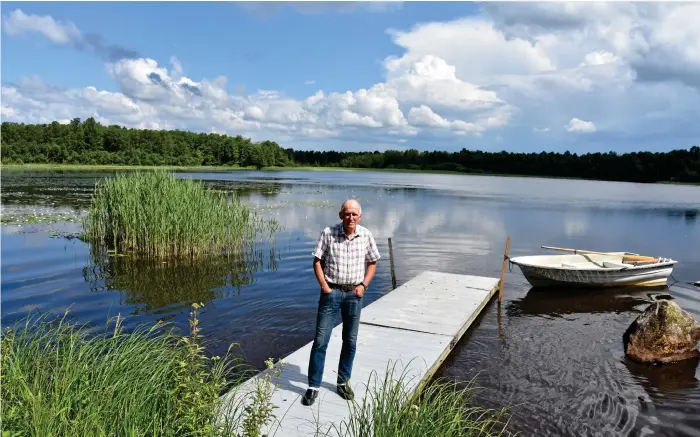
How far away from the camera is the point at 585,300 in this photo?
43.9 ft

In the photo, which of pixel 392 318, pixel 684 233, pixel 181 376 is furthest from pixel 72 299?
pixel 684 233

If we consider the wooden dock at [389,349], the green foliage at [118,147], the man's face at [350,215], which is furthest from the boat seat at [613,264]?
the green foliage at [118,147]

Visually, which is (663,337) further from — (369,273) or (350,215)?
(350,215)

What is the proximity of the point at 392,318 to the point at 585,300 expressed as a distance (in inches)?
271

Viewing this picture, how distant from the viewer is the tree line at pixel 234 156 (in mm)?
90969

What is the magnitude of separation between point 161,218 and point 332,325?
10.9 metres

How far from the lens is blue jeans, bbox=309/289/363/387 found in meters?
5.51

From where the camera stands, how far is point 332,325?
18.4 ft

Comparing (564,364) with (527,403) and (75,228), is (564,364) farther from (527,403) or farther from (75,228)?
(75,228)

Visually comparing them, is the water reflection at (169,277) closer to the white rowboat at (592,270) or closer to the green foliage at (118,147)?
the white rowboat at (592,270)

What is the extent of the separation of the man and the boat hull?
370 inches

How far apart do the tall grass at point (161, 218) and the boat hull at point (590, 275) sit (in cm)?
941

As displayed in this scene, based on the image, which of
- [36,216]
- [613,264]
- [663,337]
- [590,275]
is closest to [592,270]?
[590,275]

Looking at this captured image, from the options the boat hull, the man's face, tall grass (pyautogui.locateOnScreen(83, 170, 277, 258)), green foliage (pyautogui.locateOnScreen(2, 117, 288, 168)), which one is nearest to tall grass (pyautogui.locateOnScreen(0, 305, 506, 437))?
the man's face
